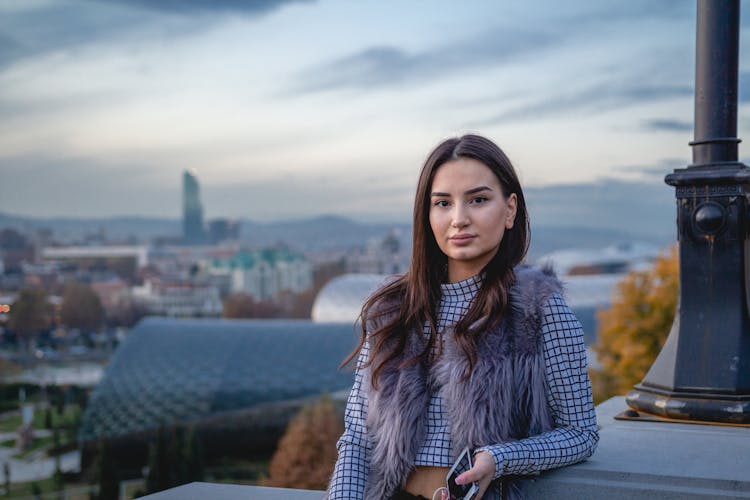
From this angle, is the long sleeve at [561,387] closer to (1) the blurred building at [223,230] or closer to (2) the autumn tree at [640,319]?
(2) the autumn tree at [640,319]

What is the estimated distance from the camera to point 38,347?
181 ft

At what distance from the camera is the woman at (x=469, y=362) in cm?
214

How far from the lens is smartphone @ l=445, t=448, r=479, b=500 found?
202 centimetres

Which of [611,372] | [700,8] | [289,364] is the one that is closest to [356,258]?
[289,364]

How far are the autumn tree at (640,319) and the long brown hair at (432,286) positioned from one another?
48.0 ft

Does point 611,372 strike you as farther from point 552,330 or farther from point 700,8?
point 552,330

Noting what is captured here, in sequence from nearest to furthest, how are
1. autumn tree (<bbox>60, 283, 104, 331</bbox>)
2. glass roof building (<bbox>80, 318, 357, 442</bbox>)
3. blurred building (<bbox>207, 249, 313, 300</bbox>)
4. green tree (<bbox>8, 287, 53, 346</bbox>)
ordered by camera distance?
1. glass roof building (<bbox>80, 318, 357, 442</bbox>)
2. green tree (<bbox>8, 287, 53, 346</bbox>)
3. autumn tree (<bbox>60, 283, 104, 331</bbox>)
4. blurred building (<bbox>207, 249, 313, 300</bbox>)

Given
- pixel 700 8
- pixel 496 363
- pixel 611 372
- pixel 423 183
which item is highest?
pixel 700 8

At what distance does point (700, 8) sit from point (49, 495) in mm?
35241

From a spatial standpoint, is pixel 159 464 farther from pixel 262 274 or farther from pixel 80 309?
pixel 262 274

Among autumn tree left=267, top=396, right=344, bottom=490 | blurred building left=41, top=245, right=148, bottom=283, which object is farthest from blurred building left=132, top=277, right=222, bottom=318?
autumn tree left=267, top=396, right=344, bottom=490

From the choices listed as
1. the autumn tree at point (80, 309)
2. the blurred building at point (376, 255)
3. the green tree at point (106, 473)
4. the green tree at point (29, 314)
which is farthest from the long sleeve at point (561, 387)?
the blurred building at point (376, 255)

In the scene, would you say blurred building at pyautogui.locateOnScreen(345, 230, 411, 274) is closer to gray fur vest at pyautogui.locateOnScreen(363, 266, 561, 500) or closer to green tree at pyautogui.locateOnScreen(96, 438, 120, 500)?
green tree at pyautogui.locateOnScreen(96, 438, 120, 500)

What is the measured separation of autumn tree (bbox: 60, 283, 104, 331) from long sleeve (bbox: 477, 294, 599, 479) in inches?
2421
